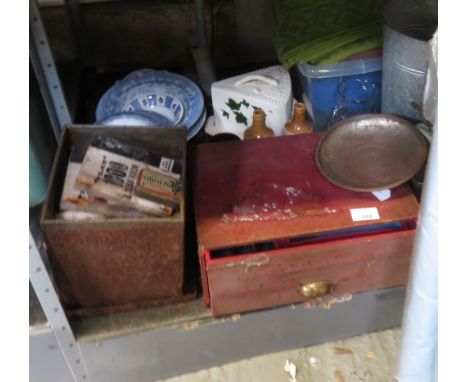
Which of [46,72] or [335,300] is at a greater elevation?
[46,72]

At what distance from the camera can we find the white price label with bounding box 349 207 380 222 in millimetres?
902

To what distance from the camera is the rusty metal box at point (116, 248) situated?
834 mm

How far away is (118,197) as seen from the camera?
0.88 meters

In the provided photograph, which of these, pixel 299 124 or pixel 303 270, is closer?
pixel 303 270

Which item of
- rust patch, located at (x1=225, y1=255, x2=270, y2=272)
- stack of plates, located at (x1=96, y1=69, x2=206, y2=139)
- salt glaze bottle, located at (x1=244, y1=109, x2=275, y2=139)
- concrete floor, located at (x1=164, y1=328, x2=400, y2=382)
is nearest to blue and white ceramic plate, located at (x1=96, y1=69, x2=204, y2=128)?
stack of plates, located at (x1=96, y1=69, x2=206, y2=139)

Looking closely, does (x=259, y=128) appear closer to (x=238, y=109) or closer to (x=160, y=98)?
(x=238, y=109)

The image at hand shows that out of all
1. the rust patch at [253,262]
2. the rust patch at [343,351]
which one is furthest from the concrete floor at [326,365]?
the rust patch at [253,262]

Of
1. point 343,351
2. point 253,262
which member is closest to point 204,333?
point 253,262

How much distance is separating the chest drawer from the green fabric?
0.48 m

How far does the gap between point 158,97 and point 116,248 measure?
0.52 metres

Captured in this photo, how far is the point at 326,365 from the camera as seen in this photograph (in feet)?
3.56

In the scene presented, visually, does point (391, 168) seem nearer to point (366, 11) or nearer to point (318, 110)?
point (318, 110)
